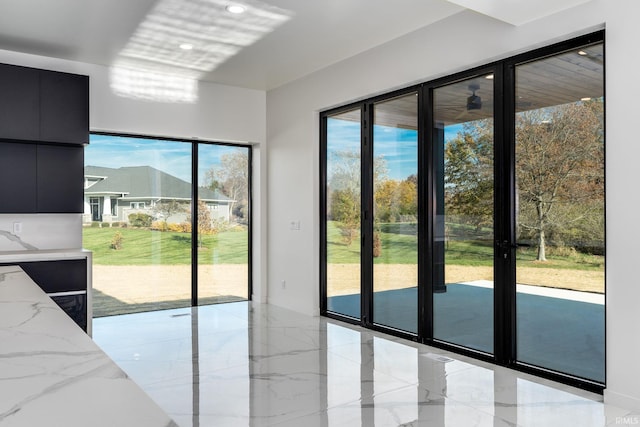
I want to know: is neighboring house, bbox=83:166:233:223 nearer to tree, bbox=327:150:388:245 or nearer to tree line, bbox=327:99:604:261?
tree, bbox=327:150:388:245

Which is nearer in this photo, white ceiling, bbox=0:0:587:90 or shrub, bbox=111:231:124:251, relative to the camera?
white ceiling, bbox=0:0:587:90

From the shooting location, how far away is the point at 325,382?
11.6 feet

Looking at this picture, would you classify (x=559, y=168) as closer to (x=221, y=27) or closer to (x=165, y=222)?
(x=221, y=27)

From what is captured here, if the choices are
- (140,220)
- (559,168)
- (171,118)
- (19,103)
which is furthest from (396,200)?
(19,103)

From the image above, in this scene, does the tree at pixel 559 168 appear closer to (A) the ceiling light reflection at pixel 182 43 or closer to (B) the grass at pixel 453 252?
(B) the grass at pixel 453 252

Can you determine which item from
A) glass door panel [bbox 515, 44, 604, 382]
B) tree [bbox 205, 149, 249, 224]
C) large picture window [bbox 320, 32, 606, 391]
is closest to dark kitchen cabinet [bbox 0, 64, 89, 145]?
tree [bbox 205, 149, 249, 224]

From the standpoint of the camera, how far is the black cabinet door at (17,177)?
15.5 feet

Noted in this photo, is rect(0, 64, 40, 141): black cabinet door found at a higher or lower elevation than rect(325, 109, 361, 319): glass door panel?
higher

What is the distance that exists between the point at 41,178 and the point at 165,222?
1554mm

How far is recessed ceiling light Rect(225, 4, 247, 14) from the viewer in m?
3.89

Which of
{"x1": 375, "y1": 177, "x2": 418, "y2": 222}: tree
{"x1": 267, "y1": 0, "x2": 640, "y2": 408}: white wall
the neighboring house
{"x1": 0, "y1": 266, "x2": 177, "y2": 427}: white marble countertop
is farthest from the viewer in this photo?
the neighboring house

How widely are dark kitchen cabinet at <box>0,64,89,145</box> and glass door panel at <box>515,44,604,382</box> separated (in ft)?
13.1

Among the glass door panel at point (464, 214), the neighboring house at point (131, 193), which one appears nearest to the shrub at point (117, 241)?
the neighboring house at point (131, 193)
